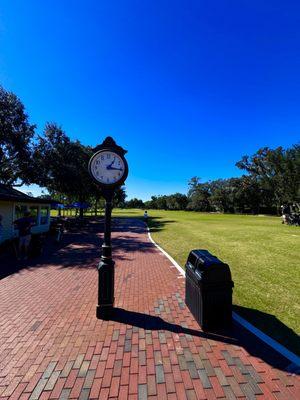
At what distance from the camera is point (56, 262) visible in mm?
9172

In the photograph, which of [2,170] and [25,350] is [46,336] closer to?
[25,350]

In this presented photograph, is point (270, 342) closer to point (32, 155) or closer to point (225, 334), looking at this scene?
point (225, 334)

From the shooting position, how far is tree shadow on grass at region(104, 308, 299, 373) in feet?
11.3

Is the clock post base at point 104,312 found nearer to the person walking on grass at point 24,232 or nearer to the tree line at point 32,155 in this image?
the person walking on grass at point 24,232

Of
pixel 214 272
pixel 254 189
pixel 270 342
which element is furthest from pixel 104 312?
pixel 254 189

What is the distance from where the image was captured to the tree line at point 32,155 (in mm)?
20922

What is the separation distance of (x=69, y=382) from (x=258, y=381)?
7.41 ft

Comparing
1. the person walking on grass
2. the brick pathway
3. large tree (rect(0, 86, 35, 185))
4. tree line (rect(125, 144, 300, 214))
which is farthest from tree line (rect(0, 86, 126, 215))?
tree line (rect(125, 144, 300, 214))

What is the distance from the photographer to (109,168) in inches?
190

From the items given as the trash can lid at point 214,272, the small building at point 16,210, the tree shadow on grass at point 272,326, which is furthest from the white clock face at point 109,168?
the small building at point 16,210

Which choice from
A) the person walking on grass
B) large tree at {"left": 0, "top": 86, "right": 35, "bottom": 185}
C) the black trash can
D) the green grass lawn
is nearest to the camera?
the black trash can

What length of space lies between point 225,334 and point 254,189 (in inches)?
2615

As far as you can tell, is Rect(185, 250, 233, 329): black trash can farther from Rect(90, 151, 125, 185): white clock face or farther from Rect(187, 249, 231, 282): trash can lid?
Rect(90, 151, 125, 185): white clock face

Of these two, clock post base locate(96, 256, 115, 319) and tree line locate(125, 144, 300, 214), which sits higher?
tree line locate(125, 144, 300, 214)
